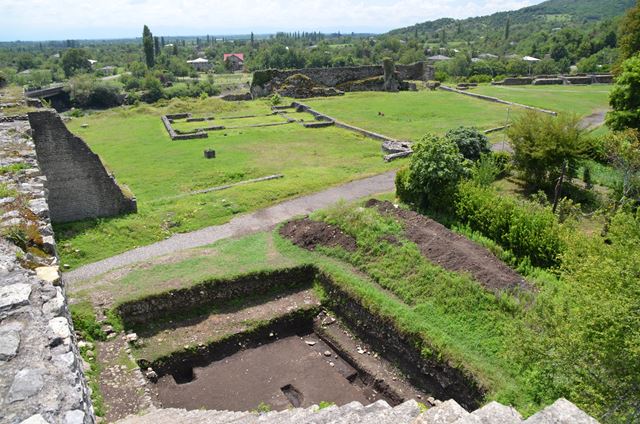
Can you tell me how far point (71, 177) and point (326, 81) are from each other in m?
40.7

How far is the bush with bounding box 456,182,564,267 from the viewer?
15.0 metres

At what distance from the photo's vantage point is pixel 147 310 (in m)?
14.0

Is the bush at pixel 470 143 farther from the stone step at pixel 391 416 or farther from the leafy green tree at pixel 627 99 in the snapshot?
the stone step at pixel 391 416

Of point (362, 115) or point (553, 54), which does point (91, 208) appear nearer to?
point (362, 115)

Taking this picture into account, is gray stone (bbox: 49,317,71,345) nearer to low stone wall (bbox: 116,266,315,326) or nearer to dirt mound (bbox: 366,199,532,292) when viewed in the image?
low stone wall (bbox: 116,266,315,326)

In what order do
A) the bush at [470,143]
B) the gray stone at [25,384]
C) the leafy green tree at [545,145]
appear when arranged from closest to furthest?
1. the gray stone at [25,384]
2. the leafy green tree at [545,145]
3. the bush at [470,143]

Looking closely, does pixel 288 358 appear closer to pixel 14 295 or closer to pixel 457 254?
pixel 457 254

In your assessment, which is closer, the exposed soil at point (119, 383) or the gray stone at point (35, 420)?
the gray stone at point (35, 420)

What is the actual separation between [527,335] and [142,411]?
7.93m

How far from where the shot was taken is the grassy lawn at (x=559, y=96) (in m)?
40.8

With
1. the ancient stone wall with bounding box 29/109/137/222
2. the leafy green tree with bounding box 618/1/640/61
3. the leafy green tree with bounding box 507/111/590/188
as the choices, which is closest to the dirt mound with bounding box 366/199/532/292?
the leafy green tree with bounding box 507/111/590/188

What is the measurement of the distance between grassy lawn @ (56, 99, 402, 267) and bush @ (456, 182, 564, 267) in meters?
7.62

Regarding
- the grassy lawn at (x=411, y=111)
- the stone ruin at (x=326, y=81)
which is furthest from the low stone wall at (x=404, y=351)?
the stone ruin at (x=326, y=81)

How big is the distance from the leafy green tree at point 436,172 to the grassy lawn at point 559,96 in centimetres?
2264
